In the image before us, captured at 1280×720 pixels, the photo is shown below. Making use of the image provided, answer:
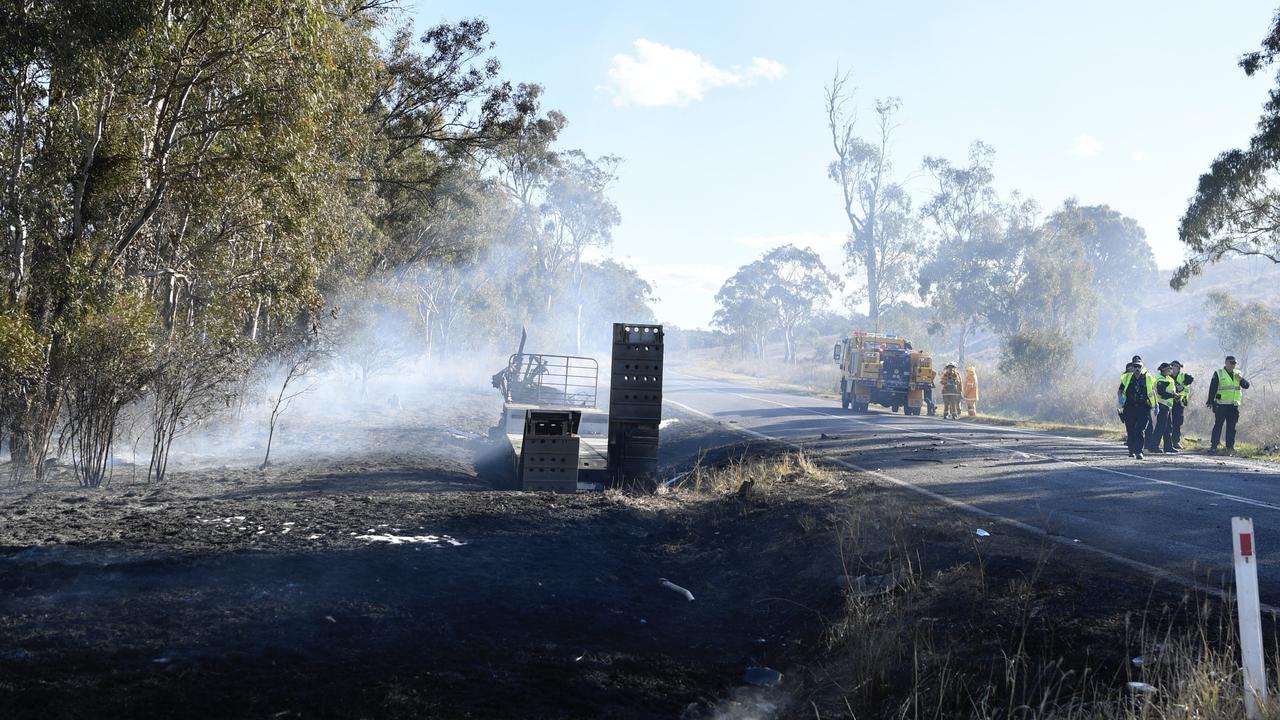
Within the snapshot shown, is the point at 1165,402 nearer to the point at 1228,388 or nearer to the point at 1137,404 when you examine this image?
the point at 1228,388

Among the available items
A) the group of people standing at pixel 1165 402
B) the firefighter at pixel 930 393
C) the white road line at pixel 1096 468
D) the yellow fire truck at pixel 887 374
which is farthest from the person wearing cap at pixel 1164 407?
the firefighter at pixel 930 393

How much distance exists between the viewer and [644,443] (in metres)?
14.2

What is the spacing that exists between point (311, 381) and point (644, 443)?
21297 mm

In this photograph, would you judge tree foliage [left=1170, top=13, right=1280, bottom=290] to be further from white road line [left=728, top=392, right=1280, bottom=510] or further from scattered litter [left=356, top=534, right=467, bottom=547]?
scattered litter [left=356, top=534, right=467, bottom=547]

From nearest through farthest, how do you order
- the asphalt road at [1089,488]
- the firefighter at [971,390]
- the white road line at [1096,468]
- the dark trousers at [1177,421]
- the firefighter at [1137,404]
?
the asphalt road at [1089,488]
the white road line at [1096,468]
the firefighter at [1137,404]
the dark trousers at [1177,421]
the firefighter at [971,390]

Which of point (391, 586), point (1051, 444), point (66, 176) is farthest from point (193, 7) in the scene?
point (1051, 444)

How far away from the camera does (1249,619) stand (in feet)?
13.1

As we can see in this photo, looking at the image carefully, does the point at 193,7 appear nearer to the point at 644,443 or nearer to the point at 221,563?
the point at 221,563

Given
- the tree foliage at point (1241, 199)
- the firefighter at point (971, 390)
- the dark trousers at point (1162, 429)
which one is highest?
the tree foliage at point (1241, 199)

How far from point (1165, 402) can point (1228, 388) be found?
4.02 feet

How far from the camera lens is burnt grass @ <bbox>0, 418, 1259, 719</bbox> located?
5.31 m

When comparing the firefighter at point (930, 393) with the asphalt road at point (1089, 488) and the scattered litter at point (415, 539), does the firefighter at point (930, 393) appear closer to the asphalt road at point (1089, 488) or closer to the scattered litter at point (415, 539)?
the asphalt road at point (1089, 488)

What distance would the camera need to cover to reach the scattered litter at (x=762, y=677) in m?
Answer: 6.37

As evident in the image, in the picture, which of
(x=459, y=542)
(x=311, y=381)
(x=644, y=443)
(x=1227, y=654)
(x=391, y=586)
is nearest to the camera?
(x=1227, y=654)
